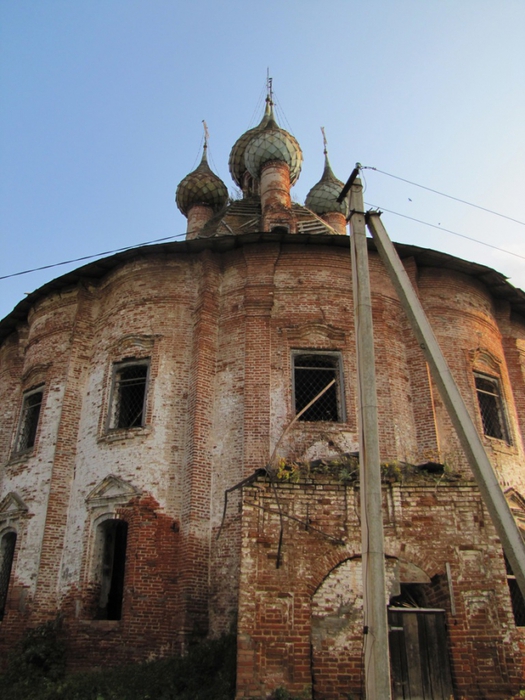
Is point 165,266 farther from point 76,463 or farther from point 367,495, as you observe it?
point 367,495

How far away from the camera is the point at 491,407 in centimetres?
1434

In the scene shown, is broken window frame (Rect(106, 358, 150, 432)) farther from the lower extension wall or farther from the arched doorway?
the arched doorway

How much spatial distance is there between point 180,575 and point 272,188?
10555 millimetres

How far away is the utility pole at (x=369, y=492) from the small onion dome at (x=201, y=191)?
39.5 ft

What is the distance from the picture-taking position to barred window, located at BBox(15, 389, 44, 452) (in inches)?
597

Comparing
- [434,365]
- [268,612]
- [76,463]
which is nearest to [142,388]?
[76,463]

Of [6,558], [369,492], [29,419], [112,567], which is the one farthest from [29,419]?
[369,492]

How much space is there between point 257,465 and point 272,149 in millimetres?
10075

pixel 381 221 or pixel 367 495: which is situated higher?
pixel 381 221

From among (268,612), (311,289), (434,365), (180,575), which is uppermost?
(311,289)

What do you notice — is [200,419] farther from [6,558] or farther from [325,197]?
[325,197]

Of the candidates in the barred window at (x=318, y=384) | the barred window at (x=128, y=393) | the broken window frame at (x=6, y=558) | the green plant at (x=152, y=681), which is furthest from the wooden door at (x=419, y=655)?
the broken window frame at (x=6, y=558)

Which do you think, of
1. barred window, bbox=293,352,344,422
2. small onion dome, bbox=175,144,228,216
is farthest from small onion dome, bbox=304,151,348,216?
barred window, bbox=293,352,344,422

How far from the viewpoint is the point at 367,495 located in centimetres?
657
